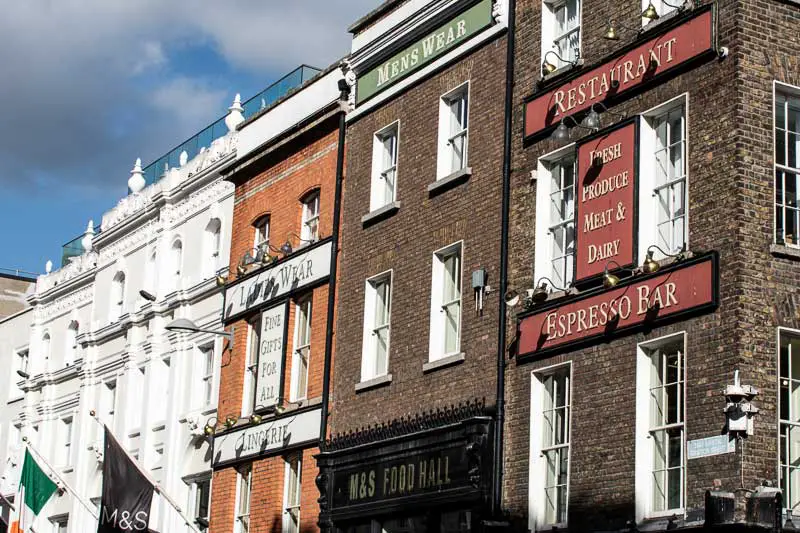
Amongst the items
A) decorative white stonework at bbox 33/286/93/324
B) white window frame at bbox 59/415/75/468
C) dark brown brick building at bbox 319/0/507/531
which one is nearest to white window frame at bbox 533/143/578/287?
dark brown brick building at bbox 319/0/507/531

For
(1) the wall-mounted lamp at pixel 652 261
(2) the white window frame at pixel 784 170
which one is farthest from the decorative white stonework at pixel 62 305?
(2) the white window frame at pixel 784 170

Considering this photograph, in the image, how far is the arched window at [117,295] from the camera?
141 ft

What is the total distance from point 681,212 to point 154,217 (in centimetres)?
2182

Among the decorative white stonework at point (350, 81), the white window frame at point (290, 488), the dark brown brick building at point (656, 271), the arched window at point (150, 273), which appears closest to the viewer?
the dark brown brick building at point (656, 271)

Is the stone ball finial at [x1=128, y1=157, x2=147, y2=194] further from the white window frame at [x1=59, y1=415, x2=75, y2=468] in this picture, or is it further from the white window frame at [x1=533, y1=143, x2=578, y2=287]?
the white window frame at [x1=533, y1=143, x2=578, y2=287]

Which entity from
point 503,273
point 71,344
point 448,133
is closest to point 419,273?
point 448,133

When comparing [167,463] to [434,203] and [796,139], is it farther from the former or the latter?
[796,139]

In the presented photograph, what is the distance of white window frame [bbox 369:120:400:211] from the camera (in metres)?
30.0

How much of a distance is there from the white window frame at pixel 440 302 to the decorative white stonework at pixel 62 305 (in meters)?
20.9

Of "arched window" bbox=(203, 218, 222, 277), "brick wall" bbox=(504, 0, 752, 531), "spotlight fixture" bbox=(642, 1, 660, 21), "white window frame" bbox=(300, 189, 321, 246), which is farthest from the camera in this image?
"arched window" bbox=(203, 218, 222, 277)

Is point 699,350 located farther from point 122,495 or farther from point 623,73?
point 122,495

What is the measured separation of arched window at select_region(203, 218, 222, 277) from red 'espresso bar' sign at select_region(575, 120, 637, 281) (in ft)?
50.4

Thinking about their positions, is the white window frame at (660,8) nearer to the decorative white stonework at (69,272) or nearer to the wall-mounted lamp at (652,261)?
the wall-mounted lamp at (652,261)

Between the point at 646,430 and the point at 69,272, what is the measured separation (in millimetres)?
30061
